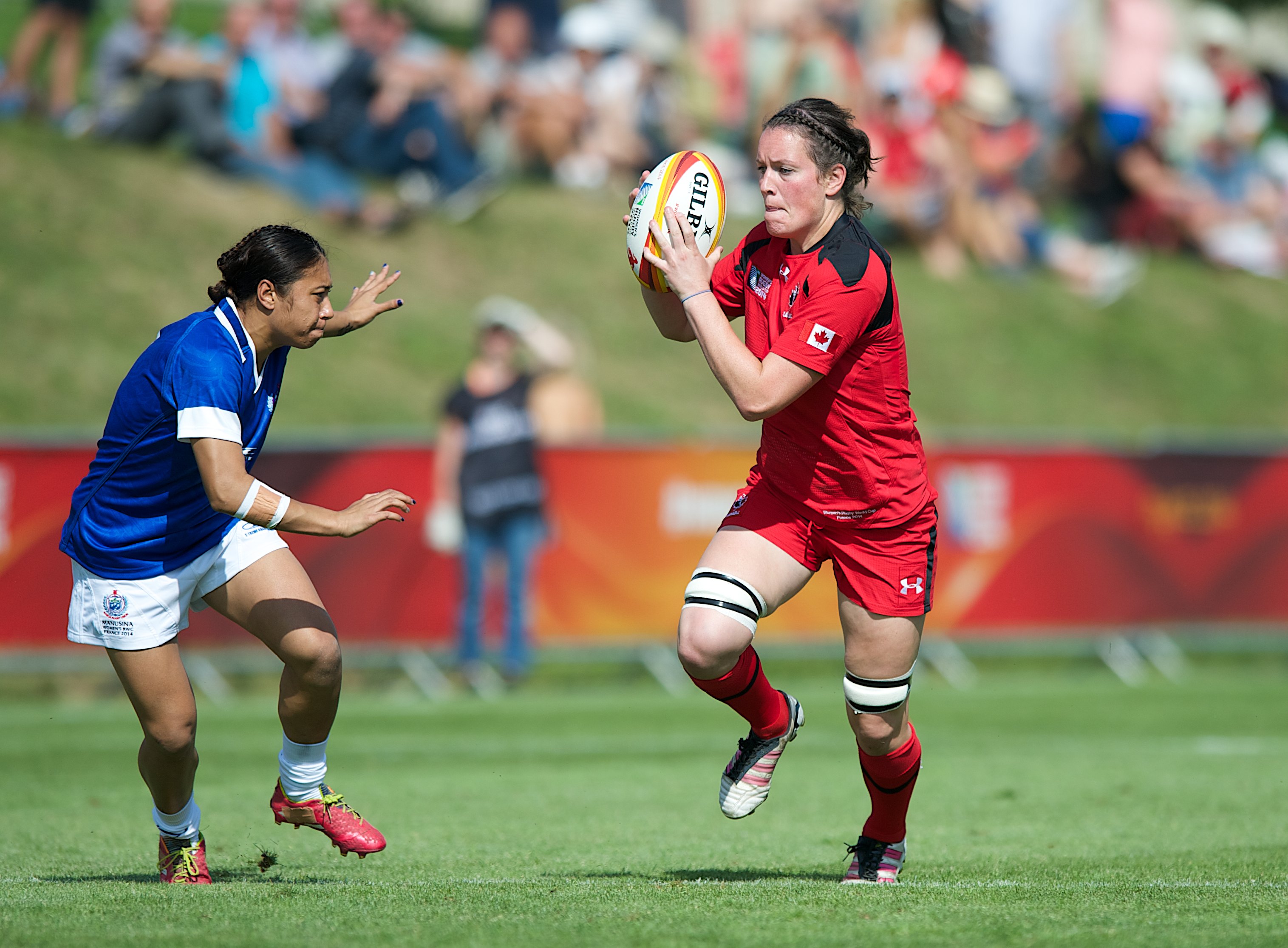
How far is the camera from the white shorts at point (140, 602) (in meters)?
4.97

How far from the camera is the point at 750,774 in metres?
5.24

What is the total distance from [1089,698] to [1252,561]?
265 cm

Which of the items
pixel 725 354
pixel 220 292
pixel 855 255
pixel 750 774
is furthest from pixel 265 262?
pixel 750 774

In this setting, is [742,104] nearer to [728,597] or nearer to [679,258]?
[679,258]

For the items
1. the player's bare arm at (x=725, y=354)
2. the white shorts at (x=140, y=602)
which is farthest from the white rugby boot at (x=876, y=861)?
the white shorts at (x=140, y=602)

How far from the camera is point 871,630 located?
5051 millimetres

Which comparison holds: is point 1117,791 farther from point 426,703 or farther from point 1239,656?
point 1239,656

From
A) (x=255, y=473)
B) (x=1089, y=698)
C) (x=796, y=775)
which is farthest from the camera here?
(x=1089, y=698)

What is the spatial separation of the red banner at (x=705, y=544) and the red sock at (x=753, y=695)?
21.2ft

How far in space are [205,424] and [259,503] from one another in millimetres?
295

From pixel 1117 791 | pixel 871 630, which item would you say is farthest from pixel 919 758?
pixel 1117 791

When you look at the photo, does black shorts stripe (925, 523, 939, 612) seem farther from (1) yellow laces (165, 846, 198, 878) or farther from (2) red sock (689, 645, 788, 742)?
(1) yellow laces (165, 846, 198, 878)

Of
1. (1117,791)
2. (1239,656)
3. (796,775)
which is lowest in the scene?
(1239,656)

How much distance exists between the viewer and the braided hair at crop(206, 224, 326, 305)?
500 cm
